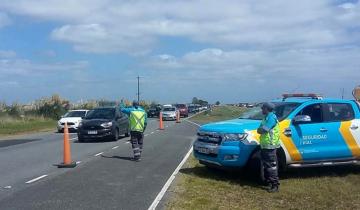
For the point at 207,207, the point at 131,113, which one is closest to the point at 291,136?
the point at 207,207

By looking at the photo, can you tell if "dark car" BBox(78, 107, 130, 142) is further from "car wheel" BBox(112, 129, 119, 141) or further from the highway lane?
the highway lane

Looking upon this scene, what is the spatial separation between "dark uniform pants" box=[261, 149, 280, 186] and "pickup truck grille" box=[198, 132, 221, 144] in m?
1.38

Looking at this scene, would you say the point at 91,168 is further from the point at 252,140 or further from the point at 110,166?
the point at 252,140

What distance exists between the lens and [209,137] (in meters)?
12.2

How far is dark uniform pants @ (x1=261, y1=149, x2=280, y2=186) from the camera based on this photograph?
10.6 m

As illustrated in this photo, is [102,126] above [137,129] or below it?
below

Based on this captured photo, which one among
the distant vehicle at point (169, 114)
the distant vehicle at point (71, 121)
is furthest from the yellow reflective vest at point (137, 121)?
the distant vehicle at point (169, 114)

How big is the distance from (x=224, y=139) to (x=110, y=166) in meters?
4.24

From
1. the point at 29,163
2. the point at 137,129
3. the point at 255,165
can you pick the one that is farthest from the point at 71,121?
A: the point at 255,165

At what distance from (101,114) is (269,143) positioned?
16273mm

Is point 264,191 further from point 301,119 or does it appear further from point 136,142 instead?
point 136,142

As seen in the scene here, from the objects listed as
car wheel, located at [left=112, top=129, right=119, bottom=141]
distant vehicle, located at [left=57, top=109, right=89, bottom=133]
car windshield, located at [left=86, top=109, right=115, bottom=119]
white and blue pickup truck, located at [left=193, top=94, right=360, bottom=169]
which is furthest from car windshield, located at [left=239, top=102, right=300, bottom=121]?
distant vehicle, located at [left=57, top=109, right=89, bottom=133]

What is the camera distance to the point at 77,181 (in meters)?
11.9

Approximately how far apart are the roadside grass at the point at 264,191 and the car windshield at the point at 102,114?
12653 millimetres
